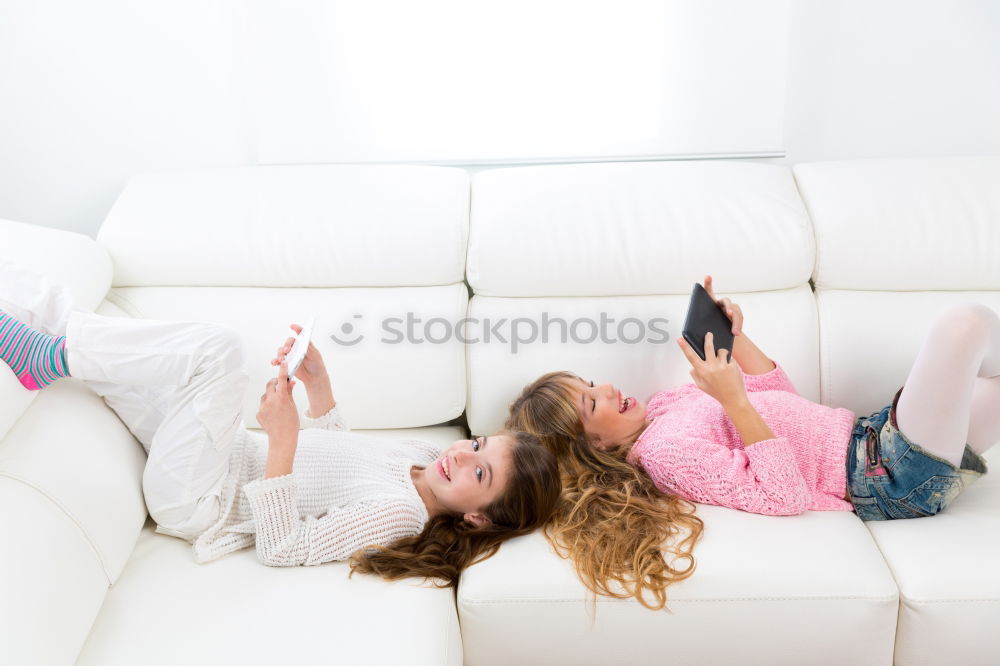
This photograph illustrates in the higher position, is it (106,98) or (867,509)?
(106,98)

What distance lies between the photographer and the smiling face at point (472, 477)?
4.96 ft

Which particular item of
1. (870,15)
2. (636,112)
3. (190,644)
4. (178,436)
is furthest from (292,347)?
(870,15)

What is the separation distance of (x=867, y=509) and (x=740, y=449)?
26cm

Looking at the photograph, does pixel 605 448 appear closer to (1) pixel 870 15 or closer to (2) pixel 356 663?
(2) pixel 356 663

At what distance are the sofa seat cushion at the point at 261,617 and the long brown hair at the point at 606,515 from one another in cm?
26

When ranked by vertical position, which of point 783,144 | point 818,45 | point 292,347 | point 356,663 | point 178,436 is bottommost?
point 356,663

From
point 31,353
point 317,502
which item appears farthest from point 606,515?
point 31,353

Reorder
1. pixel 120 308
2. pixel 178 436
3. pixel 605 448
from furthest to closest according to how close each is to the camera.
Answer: pixel 120 308 < pixel 605 448 < pixel 178 436

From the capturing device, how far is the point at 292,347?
5.09 ft

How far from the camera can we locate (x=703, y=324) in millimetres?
1628

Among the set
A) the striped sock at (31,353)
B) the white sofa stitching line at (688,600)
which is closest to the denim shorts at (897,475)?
the white sofa stitching line at (688,600)

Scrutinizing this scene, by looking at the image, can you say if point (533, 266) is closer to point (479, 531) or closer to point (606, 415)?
point (606, 415)

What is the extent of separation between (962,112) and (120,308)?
2272 mm

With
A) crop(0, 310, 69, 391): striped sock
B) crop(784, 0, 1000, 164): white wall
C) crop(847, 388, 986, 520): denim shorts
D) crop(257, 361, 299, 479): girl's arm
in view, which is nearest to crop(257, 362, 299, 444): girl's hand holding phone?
crop(257, 361, 299, 479): girl's arm
